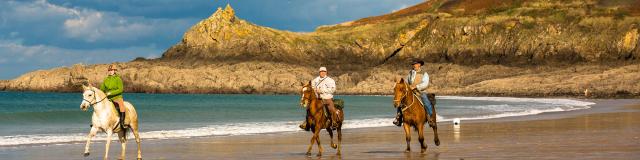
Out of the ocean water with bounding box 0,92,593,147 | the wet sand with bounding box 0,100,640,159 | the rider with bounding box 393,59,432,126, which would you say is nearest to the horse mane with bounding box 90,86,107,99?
the wet sand with bounding box 0,100,640,159

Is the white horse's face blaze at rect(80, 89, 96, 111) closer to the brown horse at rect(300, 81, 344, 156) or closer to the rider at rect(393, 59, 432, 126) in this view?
the brown horse at rect(300, 81, 344, 156)

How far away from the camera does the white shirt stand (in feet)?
67.6

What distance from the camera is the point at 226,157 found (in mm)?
21141

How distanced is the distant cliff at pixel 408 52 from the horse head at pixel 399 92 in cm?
11657

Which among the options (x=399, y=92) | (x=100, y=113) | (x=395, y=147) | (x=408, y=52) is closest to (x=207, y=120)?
(x=395, y=147)

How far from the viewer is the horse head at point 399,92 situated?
65.1ft

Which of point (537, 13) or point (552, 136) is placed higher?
point (537, 13)

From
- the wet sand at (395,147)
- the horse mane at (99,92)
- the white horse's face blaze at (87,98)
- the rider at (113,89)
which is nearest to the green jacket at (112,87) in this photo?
the rider at (113,89)

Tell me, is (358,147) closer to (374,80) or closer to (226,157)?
(226,157)

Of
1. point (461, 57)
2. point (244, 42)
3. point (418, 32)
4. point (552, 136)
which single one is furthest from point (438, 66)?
point (552, 136)

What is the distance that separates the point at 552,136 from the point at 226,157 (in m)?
11.2

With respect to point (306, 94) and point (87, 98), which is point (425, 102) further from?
point (87, 98)

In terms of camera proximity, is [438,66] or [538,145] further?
[438,66]

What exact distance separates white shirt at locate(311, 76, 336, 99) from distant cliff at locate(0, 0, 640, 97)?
117 metres
